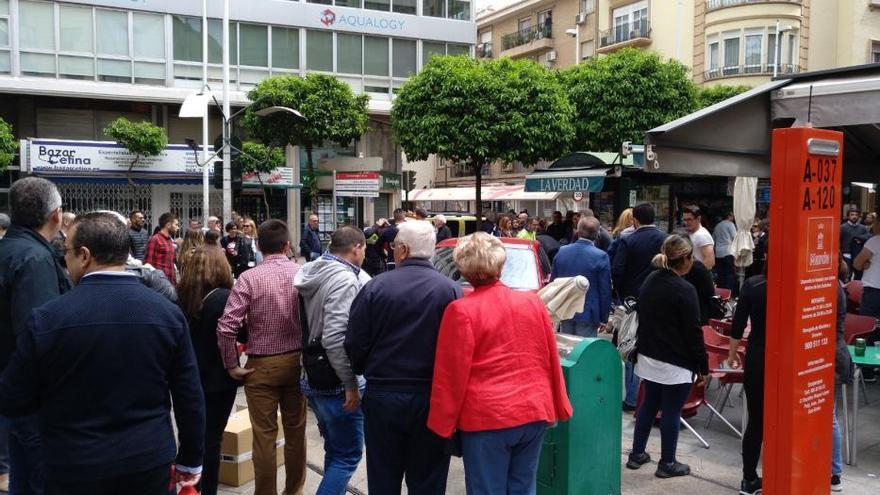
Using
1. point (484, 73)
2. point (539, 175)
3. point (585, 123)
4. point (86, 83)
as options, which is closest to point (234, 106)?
point (86, 83)

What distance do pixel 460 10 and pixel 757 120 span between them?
24.0 m

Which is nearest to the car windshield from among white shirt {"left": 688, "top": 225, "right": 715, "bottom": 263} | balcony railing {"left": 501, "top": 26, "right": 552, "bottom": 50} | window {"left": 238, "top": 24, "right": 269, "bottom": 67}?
white shirt {"left": 688, "top": 225, "right": 715, "bottom": 263}

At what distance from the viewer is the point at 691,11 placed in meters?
33.1

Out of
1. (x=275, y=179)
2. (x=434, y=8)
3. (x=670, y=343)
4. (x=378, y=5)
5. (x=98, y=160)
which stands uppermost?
(x=434, y=8)

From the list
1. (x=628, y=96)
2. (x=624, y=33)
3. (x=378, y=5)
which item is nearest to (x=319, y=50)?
(x=378, y=5)

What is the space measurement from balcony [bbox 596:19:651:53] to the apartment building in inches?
471

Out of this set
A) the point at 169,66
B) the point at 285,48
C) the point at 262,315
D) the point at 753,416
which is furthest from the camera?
the point at 285,48

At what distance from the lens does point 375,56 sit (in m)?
26.6

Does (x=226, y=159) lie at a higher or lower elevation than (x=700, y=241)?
higher

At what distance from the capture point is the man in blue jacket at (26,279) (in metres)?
3.74

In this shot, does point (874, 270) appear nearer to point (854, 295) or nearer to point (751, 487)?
point (854, 295)

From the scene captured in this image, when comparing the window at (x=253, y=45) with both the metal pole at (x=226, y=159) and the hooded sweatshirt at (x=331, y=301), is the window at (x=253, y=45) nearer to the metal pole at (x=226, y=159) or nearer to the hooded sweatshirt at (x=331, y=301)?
the metal pole at (x=226, y=159)

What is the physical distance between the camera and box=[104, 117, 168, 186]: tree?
2153 cm

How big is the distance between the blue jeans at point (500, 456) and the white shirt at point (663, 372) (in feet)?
5.68
